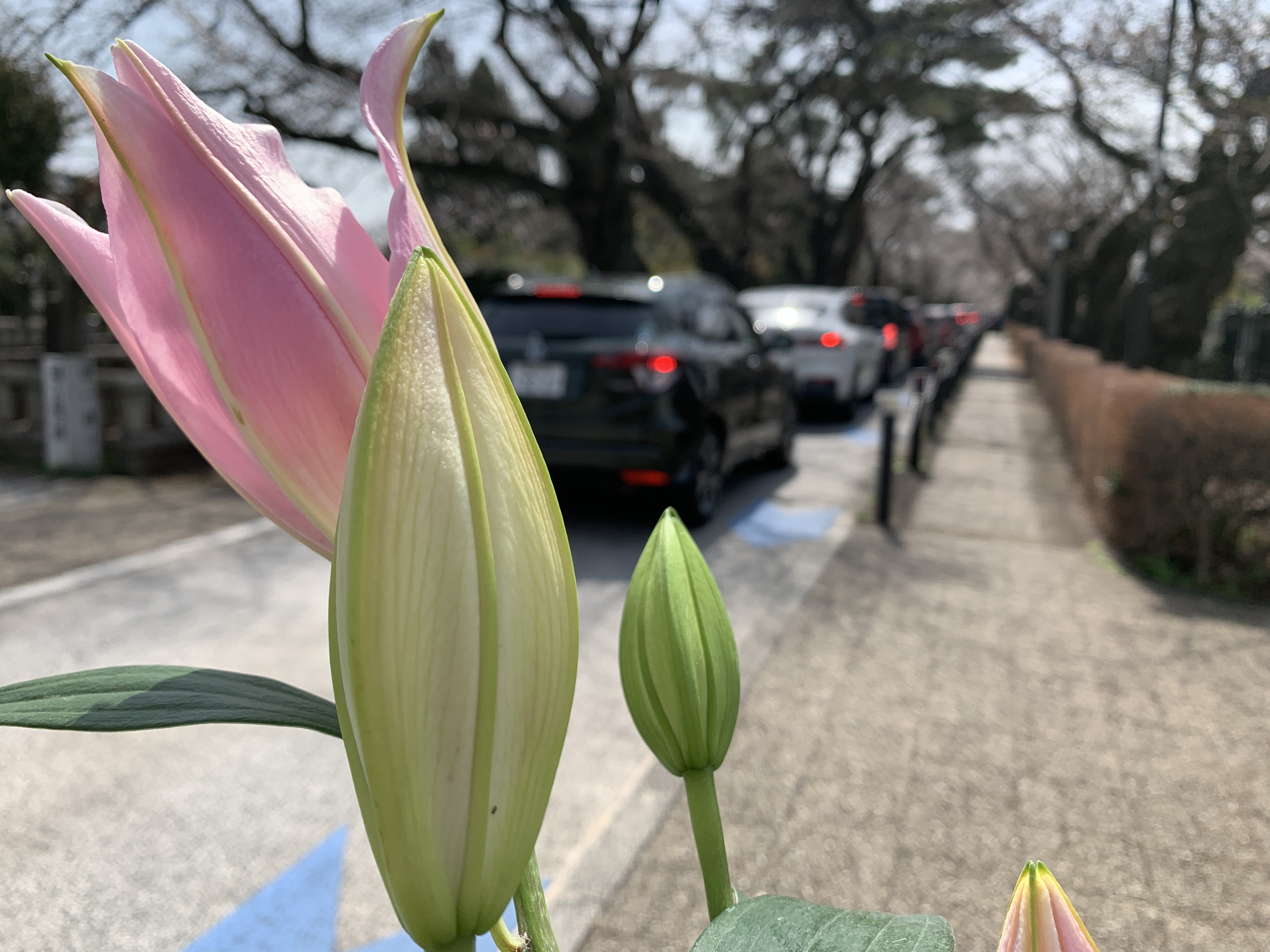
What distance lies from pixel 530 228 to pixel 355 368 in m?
31.7

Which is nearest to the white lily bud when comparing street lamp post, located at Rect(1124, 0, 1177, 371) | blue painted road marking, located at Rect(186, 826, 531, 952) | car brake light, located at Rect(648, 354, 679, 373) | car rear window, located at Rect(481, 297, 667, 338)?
blue painted road marking, located at Rect(186, 826, 531, 952)

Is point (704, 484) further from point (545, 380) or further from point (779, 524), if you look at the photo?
point (545, 380)

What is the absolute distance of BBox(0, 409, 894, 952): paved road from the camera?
8.84 feet

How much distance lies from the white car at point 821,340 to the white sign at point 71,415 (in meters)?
7.38

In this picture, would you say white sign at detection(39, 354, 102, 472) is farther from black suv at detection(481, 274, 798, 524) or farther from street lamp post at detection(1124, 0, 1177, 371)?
street lamp post at detection(1124, 0, 1177, 371)

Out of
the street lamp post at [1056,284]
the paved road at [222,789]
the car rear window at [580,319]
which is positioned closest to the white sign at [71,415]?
the paved road at [222,789]

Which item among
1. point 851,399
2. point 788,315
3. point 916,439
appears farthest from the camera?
point 851,399

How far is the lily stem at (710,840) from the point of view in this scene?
19.9 inches

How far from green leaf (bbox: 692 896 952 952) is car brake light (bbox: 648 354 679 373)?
6075 mm

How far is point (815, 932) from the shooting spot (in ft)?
1.31

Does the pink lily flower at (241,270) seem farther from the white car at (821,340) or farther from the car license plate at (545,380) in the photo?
the white car at (821,340)

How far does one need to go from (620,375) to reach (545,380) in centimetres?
51

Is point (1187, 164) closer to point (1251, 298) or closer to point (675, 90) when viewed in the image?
point (675, 90)

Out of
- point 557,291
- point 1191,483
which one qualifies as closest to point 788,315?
point 557,291
